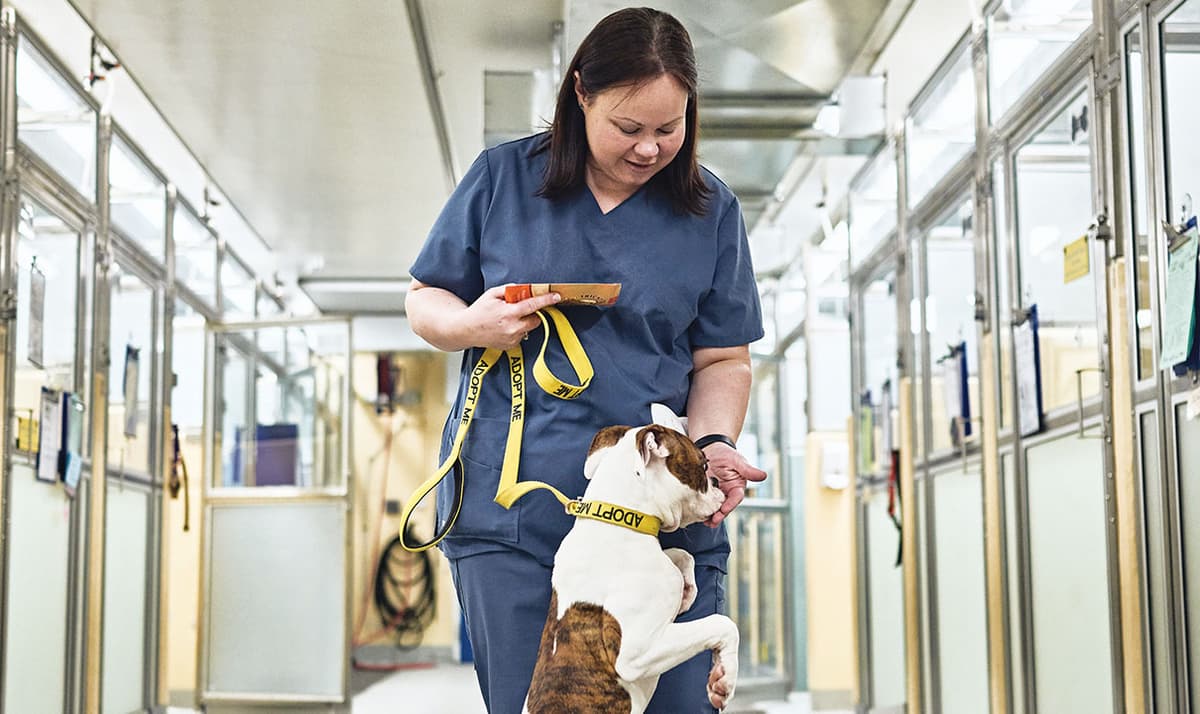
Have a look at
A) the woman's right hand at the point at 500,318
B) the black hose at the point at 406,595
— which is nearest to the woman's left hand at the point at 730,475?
the woman's right hand at the point at 500,318

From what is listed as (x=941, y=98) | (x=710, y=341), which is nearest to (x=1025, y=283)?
(x=941, y=98)

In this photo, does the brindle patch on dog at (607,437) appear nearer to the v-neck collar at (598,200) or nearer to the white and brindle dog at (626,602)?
the white and brindle dog at (626,602)

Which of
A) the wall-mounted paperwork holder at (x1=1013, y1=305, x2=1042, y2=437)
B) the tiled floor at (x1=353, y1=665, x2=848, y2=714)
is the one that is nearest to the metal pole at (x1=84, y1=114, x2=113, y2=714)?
the tiled floor at (x1=353, y1=665, x2=848, y2=714)

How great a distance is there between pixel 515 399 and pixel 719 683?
36 cm

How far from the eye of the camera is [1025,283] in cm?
484

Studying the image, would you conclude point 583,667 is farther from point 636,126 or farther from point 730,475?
point 636,126

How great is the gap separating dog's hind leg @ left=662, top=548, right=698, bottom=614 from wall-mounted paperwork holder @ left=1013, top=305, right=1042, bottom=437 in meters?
3.38

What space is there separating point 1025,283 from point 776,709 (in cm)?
396

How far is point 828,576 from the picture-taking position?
8.34 metres

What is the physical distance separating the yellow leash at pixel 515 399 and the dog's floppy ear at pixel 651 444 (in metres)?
0.10

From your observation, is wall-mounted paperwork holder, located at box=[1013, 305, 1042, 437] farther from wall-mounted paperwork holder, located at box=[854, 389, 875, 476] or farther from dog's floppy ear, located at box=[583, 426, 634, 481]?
dog's floppy ear, located at box=[583, 426, 634, 481]

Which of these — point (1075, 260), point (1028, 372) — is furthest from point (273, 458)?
point (1075, 260)

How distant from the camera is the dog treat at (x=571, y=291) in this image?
1.47m

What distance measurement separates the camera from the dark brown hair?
4.95 ft
